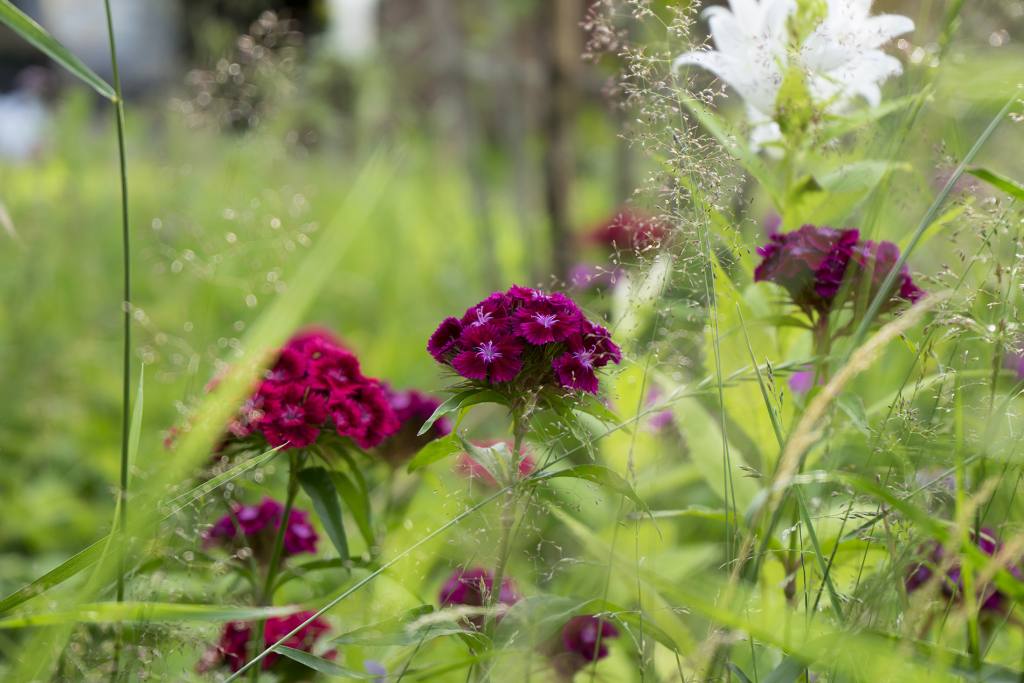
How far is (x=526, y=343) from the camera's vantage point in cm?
94

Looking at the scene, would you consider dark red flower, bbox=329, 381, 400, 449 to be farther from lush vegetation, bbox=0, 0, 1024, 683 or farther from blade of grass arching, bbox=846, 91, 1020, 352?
blade of grass arching, bbox=846, 91, 1020, 352

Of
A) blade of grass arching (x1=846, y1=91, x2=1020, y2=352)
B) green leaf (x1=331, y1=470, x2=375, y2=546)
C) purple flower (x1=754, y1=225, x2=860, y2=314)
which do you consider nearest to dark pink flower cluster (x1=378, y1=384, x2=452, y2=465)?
green leaf (x1=331, y1=470, x2=375, y2=546)

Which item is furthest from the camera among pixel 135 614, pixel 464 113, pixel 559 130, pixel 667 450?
pixel 464 113

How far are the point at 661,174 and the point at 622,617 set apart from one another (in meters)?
0.44

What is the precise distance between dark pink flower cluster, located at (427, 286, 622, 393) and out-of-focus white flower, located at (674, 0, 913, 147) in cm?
38

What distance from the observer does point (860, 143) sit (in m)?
1.28

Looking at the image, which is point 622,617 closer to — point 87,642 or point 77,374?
point 87,642

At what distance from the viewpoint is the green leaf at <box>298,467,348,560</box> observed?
1063 millimetres

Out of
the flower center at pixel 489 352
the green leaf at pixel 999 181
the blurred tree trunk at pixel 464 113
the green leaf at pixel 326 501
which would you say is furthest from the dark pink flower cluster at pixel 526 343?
the blurred tree trunk at pixel 464 113

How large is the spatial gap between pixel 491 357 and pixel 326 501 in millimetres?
302

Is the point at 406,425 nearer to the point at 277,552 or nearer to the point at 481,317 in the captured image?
the point at 277,552

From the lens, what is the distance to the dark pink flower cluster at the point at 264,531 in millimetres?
1252

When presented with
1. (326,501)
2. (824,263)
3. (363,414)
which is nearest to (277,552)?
(326,501)

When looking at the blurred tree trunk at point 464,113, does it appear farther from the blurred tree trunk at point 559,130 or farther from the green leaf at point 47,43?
the green leaf at point 47,43
